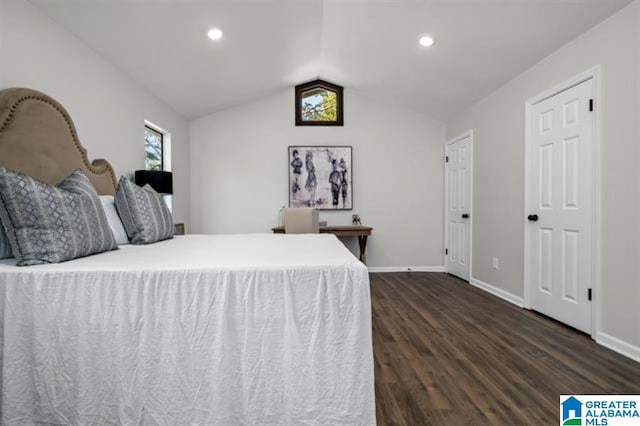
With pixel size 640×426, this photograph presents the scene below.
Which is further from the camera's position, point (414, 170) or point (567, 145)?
point (414, 170)

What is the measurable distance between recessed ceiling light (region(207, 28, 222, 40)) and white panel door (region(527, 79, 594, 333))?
10.2 ft

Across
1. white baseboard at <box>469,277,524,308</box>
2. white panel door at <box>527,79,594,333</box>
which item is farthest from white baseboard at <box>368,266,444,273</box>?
white panel door at <box>527,79,594,333</box>

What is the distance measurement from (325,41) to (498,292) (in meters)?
3.52

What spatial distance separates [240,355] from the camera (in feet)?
4.56

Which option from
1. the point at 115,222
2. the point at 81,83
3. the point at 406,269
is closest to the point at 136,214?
the point at 115,222

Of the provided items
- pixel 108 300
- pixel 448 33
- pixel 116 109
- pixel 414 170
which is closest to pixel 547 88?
pixel 448 33

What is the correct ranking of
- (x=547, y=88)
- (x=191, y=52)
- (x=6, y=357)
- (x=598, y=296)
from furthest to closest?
(x=191, y=52), (x=547, y=88), (x=598, y=296), (x=6, y=357)

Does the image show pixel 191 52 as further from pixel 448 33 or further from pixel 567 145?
pixel 567 145

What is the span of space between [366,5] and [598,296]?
307 cm

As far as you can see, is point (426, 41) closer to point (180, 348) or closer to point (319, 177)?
point (319, 177)

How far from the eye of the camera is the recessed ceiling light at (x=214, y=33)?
318 cm

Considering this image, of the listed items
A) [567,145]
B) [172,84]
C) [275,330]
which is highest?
[172,84]

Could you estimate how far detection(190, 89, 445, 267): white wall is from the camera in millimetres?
5281

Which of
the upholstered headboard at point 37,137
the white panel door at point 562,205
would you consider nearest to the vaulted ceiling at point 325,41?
the white panel door at point 562,205
